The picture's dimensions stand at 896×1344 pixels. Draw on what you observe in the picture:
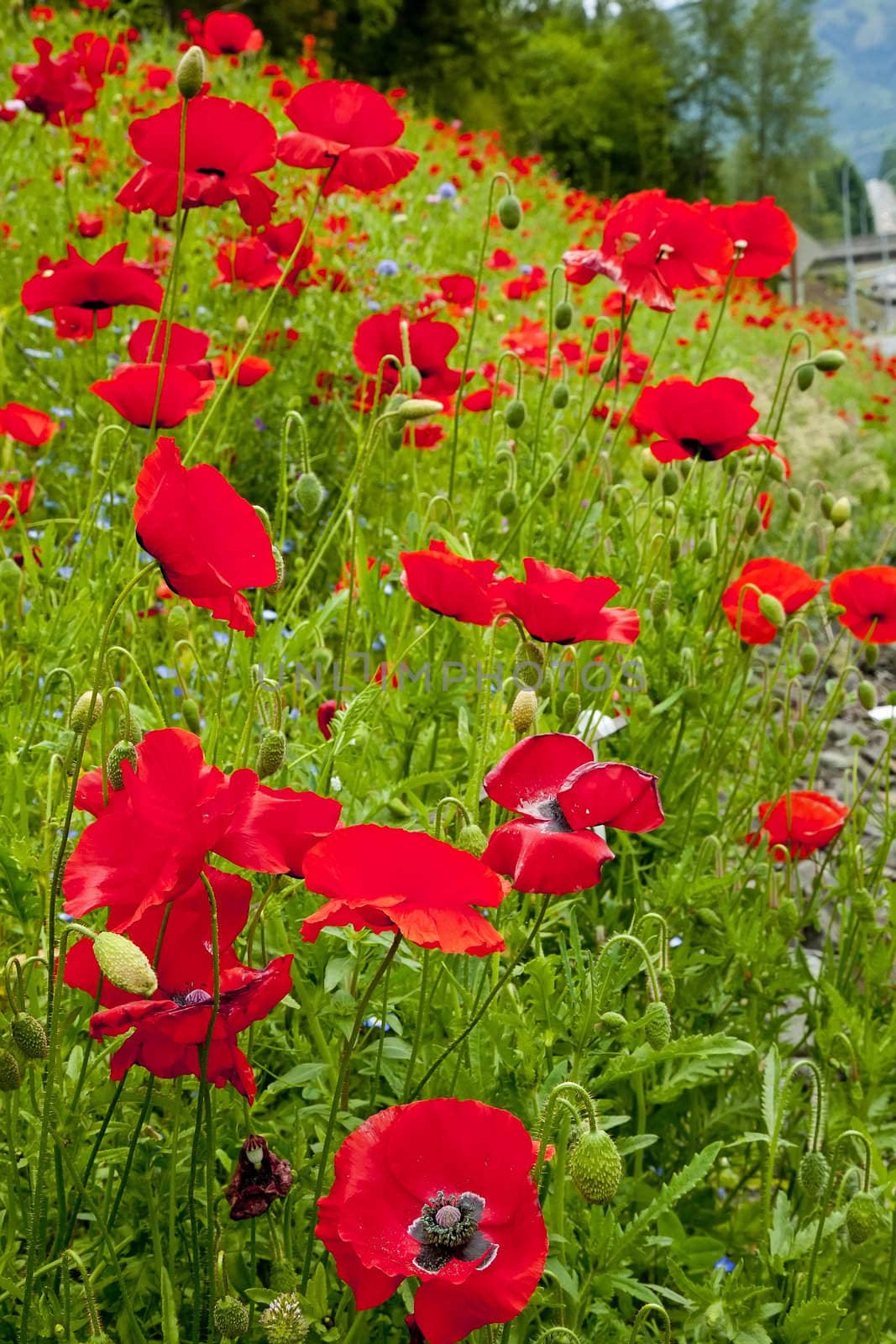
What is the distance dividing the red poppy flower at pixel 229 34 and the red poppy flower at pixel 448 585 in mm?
2227

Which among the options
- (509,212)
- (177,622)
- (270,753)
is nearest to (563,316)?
(509,212)

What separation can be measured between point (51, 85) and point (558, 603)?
2.22m

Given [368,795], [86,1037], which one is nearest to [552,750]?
[368,795]

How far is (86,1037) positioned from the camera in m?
1.55

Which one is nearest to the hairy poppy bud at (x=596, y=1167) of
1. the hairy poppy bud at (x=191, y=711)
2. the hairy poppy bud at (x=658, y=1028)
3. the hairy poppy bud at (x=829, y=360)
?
the hairy poppy bud at (x=658, y=1028)

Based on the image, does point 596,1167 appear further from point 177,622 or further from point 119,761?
point 177,622

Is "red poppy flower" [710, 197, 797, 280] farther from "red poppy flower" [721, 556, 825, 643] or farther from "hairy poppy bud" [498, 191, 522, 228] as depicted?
"red poppy flower" [721, 556, 825, 643]

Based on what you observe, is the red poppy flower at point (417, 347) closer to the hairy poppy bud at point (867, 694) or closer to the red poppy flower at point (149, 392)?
the red poppy flower at point (149, 392)

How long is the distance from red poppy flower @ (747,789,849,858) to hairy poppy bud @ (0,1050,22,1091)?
1.22 meters

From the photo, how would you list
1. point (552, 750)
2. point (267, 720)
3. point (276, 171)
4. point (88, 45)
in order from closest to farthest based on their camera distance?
point (552, 750) → point (267, 720) → point (88, 45) → point (276, 171)

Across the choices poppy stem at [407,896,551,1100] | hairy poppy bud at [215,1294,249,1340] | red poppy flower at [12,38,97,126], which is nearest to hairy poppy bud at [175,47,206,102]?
→ poppy stem at [407,896,551,1100]

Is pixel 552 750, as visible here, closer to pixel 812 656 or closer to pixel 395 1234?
pixel 395 1234

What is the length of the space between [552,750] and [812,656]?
1292 millimetres

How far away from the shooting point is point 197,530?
1.02m
